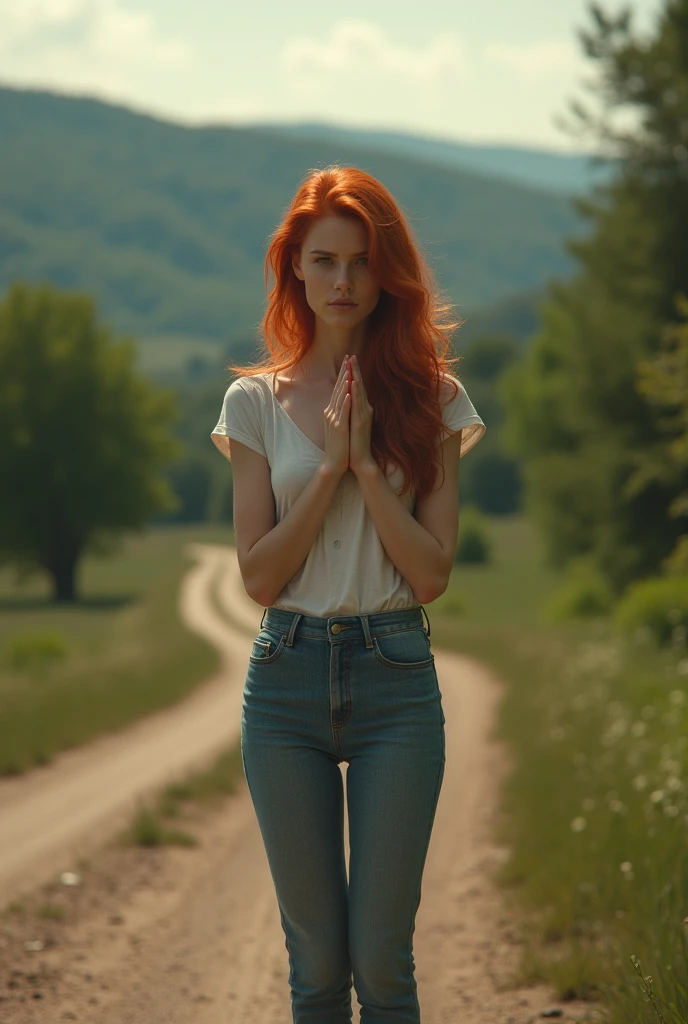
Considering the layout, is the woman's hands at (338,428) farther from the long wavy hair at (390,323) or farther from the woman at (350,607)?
the long wavy hair at (390,323)

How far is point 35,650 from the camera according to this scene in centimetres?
3033

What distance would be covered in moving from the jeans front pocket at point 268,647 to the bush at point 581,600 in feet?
116

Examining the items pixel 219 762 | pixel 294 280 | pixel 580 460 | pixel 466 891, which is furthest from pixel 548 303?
pixel 294 280

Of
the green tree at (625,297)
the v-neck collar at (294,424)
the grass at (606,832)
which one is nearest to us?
the v-neck collar at (294,424)

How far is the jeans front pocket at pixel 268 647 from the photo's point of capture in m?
3.43

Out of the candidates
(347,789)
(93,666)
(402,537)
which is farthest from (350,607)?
(93,666)

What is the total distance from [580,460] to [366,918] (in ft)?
97.1

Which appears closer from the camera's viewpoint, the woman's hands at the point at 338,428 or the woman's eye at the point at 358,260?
the woman's hands at the point at 338,428

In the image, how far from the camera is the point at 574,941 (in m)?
5.86

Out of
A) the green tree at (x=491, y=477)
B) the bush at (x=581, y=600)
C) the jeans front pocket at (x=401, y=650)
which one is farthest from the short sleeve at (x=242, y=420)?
the green tree at (x=491, y=477)

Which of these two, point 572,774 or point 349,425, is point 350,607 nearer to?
point 349,425

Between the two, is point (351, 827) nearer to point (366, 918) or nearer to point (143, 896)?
point (366, 918)

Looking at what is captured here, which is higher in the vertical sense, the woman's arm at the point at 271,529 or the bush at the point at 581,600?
the woman's arm at the point at 271,529

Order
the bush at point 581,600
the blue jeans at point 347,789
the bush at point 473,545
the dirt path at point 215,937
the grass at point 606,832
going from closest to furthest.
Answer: the blue jeans at point 347,789 < the grass at point 606,832 < the dirt path at point 215,937 < the bush at point 581,600 < the bush at point 473,545
